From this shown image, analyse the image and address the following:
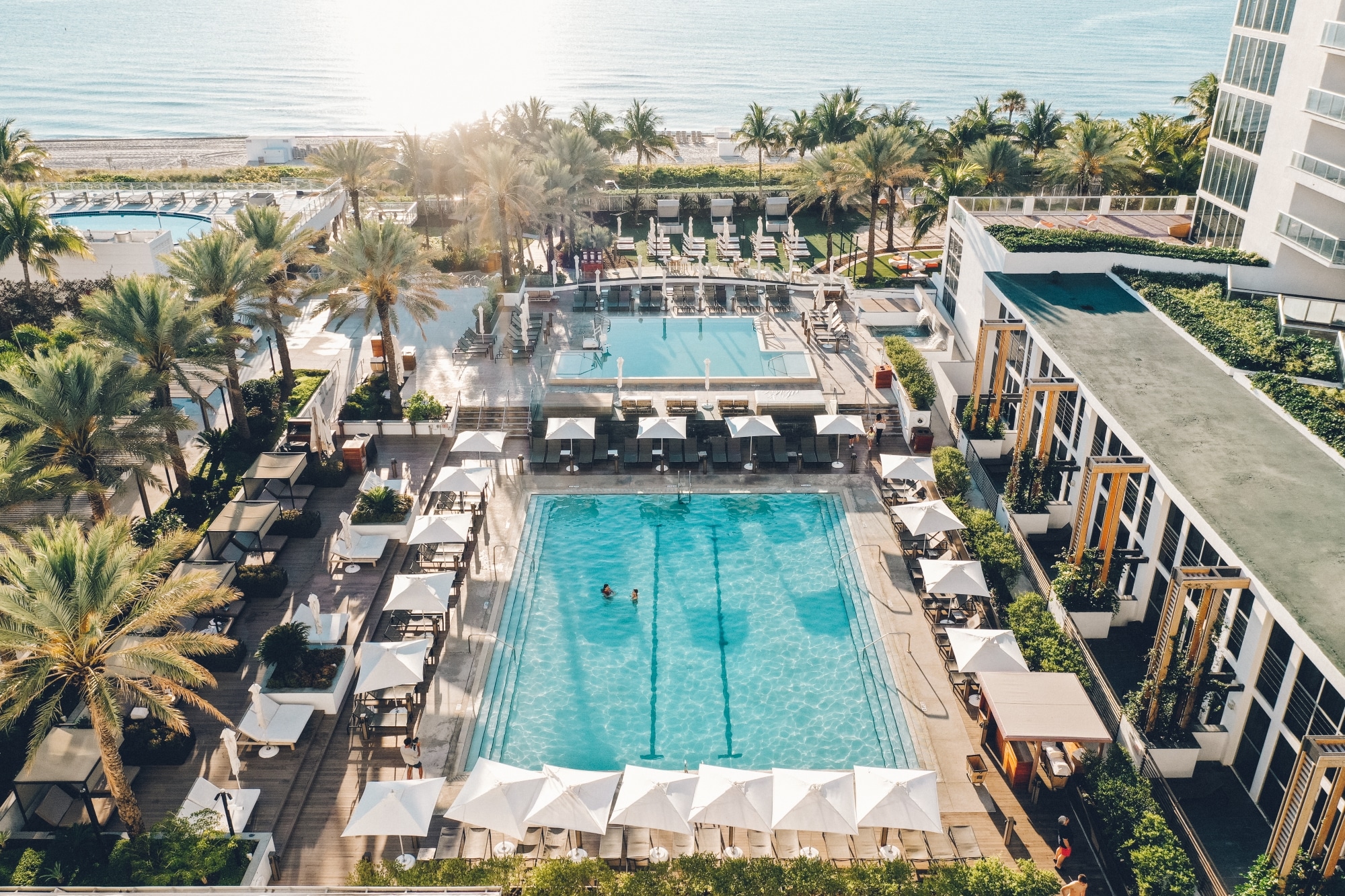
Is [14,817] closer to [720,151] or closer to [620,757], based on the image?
[620,757]

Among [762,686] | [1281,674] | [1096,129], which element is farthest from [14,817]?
[1096,129]

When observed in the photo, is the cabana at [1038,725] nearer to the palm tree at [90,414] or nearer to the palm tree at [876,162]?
the palm tree at [90,414]

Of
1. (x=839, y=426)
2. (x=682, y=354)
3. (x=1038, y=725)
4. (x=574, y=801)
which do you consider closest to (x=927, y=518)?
(x=839, y=426)

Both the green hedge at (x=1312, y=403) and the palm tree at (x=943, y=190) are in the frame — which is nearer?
the green hedge at (x=1312, y=403)

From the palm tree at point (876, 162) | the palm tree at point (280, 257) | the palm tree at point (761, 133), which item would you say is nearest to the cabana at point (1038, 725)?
the palm tree at point (280, 257)

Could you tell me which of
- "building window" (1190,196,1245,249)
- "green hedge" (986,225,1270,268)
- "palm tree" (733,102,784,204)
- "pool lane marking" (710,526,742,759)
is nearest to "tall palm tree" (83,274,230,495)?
"pool lane marking" (710,526,742,759)

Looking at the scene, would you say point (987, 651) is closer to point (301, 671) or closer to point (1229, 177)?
point (301, 671)
